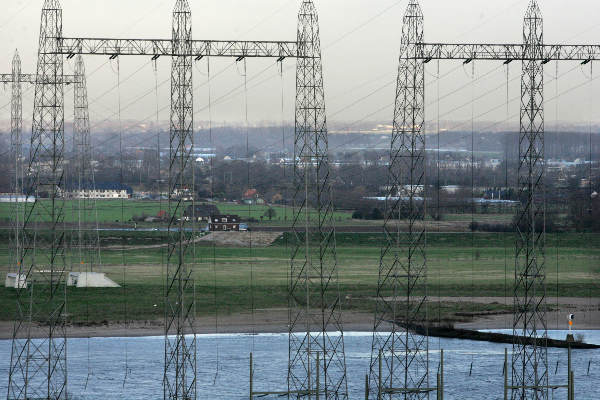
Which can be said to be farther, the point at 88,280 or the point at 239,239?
the point at 239,239

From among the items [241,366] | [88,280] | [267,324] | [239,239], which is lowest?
[241,366]

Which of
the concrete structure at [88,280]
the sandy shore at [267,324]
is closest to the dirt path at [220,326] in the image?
the sandy shore at [267,324]

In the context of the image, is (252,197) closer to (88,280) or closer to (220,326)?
(88,280)

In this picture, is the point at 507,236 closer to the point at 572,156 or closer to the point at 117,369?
the point at 572,156

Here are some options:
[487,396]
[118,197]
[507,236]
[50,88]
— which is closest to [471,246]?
[507,236]

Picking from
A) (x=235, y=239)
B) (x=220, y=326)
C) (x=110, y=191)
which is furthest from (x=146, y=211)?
(x=220, y=326)

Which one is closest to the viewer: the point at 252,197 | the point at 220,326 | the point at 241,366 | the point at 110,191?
the point at 241,366

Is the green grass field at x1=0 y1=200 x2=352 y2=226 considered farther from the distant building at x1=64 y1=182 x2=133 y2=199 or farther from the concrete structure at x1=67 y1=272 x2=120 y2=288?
the concrete structure at x1=67 y1=272 x2=120 y2=288
